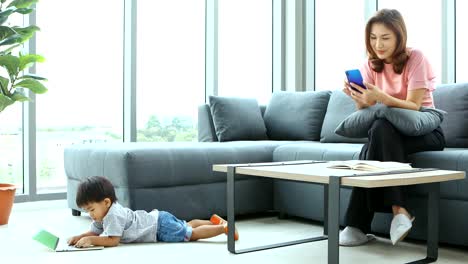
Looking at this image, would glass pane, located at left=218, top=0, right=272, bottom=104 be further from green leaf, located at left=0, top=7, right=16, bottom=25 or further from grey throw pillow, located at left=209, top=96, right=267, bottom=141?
green leaf, located at left=0, top=7, right=16, bottom=25

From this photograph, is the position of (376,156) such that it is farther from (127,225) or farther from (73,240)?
(73,240)

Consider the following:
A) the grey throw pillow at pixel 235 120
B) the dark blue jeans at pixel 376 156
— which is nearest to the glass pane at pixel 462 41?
the grey throw pillow at pixel 235 120

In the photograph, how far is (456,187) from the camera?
95.9 inches

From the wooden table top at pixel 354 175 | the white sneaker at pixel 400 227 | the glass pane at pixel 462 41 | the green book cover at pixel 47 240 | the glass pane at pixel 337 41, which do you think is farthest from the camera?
the glass pane at pixel 337 41

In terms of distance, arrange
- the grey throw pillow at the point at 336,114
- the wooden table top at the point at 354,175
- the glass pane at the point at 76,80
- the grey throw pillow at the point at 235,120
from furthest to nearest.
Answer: the glass pane at the point at 76,80, the grey throw pillow at the point at 235,120, the grey throw pillow at the point at 336,114, the wooden table top at the point at 354,175

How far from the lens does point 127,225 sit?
256 centimetres

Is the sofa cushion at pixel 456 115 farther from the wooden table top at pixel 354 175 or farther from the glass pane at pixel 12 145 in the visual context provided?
the glass pane at pixel 12 145

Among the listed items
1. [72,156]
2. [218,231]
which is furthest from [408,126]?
[72,156]

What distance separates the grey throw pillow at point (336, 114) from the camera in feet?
11.8

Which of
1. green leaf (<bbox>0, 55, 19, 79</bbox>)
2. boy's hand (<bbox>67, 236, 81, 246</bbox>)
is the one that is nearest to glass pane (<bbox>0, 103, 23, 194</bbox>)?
green leaf (<bbox>0, 55, 19, 79</bbox>)

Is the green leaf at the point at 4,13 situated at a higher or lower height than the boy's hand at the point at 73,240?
higher

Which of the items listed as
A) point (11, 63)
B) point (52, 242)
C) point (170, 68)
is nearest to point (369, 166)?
point (52, 242)

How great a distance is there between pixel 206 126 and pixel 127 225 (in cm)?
152

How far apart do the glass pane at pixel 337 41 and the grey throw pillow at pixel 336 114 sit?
970 mm
